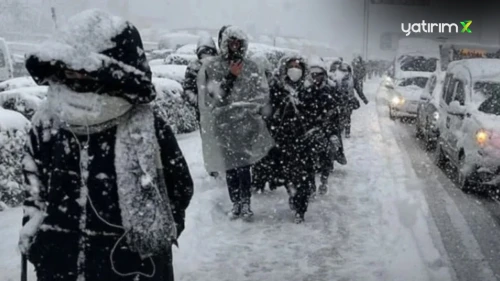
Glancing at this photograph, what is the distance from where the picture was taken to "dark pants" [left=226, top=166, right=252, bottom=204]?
677 cm

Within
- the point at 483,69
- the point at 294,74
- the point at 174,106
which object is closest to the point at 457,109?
the point at 483,69

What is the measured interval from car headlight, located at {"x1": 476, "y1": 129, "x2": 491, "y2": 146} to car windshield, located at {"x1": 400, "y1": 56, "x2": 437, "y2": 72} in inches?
538

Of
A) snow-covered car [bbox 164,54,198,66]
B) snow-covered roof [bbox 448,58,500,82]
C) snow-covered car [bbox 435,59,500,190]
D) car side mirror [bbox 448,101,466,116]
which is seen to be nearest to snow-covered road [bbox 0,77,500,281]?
snow-covered car [bbox 435,59,500,190]

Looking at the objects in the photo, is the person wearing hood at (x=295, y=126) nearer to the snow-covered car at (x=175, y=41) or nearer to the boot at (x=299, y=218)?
the boot at (x=299, y=218)

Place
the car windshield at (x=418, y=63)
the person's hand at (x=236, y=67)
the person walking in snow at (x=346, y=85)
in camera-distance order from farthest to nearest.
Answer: the car windshield at (x=418, y=63) < the person walking in snow at (x=346, y=85) < the person's hand at (x=236, y=67)

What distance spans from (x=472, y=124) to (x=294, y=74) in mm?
Result: 3276

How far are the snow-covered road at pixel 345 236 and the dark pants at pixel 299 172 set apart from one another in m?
0.27

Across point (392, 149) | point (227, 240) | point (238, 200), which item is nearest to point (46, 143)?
point (227, 240)

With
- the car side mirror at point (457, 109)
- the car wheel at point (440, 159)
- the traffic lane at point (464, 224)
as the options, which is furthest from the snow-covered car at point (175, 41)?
the car side mirror at point (457, 109)

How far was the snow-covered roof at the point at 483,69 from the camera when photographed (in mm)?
10097

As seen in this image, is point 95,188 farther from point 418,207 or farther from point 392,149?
point 392,149


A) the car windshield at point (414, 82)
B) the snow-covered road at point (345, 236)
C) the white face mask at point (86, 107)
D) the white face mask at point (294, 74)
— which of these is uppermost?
the white face mask at point (86, 107)

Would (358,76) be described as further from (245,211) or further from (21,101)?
(245,211)

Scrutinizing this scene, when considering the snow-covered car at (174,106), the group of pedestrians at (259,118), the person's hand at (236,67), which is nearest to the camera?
the person's hand at (236,67)
